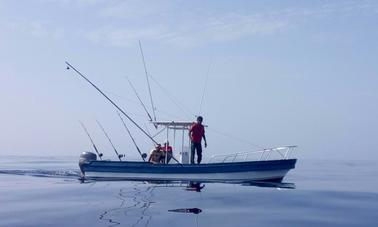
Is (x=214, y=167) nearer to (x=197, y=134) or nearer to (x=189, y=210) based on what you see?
(x=197, y=134)

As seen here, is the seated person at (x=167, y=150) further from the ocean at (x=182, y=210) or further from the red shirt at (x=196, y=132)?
the ocean at (x=182, y=210)

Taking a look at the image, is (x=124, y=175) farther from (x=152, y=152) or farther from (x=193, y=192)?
(x=193, y=192)

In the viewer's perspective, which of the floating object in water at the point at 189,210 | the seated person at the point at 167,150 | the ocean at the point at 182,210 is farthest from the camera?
the seated person at the point at 167,150

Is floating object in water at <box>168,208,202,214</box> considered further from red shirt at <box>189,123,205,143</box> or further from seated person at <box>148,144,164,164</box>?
seated person at <box>148,144,164,164</box>

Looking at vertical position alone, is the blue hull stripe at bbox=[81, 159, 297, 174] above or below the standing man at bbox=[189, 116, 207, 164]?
below

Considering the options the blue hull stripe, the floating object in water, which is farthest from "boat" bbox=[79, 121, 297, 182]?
the floating object in water

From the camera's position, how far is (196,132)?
2836 centimetres

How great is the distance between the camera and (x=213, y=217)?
13617 millimetres

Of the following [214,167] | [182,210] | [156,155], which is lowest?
[182,210]

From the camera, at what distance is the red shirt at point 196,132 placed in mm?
28328

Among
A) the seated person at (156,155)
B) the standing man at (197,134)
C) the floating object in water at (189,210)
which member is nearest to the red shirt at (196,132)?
the standing man at (197,134)

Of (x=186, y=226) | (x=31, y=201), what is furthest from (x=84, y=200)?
(x=186, y=226)

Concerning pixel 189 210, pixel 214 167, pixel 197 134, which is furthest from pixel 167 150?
pixel 189 210

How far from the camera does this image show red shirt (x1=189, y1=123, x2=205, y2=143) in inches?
1115
